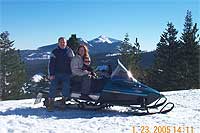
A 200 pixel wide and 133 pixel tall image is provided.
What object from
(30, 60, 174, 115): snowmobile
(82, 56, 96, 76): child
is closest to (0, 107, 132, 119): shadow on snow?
(30, 60, 174, 115): snowmobile

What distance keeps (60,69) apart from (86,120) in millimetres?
1877

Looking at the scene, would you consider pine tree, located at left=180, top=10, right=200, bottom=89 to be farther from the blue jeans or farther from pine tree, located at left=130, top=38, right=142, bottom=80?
the blue jeans

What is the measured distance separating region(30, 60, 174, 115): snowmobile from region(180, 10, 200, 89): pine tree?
26.5 m

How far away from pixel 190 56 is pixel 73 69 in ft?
94.9

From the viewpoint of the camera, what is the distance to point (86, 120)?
27.7 ft

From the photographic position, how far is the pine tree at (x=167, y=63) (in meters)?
36.1

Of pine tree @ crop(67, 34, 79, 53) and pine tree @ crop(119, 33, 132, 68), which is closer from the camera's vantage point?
pine tree @ crop(67, 34, 79, 53)

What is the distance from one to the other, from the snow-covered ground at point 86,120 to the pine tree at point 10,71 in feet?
98.4

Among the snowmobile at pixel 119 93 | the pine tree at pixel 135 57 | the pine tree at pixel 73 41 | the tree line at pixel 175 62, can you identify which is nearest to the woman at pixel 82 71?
the snowmobile at pixel 119 93

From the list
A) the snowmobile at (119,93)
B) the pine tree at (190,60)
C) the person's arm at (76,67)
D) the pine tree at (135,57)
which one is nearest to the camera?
the snowmobile at (119,93)

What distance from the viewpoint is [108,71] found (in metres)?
10.0

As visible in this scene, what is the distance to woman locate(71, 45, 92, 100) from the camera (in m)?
9.66

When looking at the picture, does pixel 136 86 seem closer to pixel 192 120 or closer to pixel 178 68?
pixel 192 120

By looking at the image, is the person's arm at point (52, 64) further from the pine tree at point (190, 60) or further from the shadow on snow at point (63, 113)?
the pine tree at point (190, 60)
